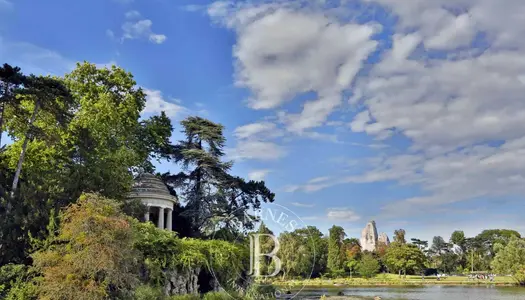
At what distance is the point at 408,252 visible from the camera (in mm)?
56062

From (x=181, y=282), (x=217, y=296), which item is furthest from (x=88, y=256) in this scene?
(x=217, y=296)

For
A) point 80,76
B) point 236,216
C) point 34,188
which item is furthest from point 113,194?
point 236,216

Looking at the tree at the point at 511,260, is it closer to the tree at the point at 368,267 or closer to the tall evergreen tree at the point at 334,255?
the tree at the point at 368,267

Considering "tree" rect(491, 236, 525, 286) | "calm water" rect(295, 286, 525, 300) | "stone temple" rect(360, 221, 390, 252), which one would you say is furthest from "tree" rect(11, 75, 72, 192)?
"stone temple" rect(360, 221, 390, 252)

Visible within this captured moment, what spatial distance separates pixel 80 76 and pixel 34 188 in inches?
385

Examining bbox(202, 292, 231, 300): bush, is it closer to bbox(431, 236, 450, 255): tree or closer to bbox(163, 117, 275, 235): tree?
bbox(163, 117, 275, 235): tree

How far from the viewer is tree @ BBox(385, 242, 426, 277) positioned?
55.9 m

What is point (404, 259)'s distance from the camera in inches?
2205

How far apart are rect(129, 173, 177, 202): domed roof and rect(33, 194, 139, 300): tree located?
9703 millimetres

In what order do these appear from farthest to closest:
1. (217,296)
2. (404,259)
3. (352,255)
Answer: (352,255)
(404,259)
(217,296)

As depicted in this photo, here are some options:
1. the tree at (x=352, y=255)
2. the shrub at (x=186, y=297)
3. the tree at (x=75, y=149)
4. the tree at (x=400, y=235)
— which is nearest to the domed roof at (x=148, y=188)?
the tree at (x=75, y=149)

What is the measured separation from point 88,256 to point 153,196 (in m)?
11.3

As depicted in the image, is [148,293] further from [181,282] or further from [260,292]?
[260,292]

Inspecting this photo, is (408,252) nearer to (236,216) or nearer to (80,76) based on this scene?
(236,216)
